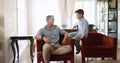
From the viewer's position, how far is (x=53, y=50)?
15.8ft

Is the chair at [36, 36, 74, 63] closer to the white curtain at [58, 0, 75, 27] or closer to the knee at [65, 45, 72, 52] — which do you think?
the knee at [65, 45, 72, 52]

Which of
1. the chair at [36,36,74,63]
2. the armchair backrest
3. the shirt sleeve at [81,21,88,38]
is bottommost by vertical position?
the chair at [36,36,74,63]

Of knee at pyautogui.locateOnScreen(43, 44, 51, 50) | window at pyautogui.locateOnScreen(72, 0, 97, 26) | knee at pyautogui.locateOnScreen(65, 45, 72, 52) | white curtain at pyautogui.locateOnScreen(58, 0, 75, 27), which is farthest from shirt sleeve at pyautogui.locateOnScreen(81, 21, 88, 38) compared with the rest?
window at pyautogui.locateOnScreen(72, 0, 97, 26)

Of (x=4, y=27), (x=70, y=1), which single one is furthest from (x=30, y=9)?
(x=4, y=27)

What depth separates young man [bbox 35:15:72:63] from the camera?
4.67 meters

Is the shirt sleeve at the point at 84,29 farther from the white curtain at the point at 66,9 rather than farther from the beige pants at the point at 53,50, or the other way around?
the white curtain at the point at 66,9

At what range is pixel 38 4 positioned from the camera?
8.55m

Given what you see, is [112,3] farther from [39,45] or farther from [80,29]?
[39,45]

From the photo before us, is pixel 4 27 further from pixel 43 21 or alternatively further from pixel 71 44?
pixel 43 21

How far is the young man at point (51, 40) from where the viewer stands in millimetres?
4668

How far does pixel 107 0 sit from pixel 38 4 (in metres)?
2.46

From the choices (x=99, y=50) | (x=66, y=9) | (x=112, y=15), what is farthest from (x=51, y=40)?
(x=112, y=15)

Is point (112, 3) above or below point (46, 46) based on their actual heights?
above

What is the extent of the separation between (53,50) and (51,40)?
0.94ft
